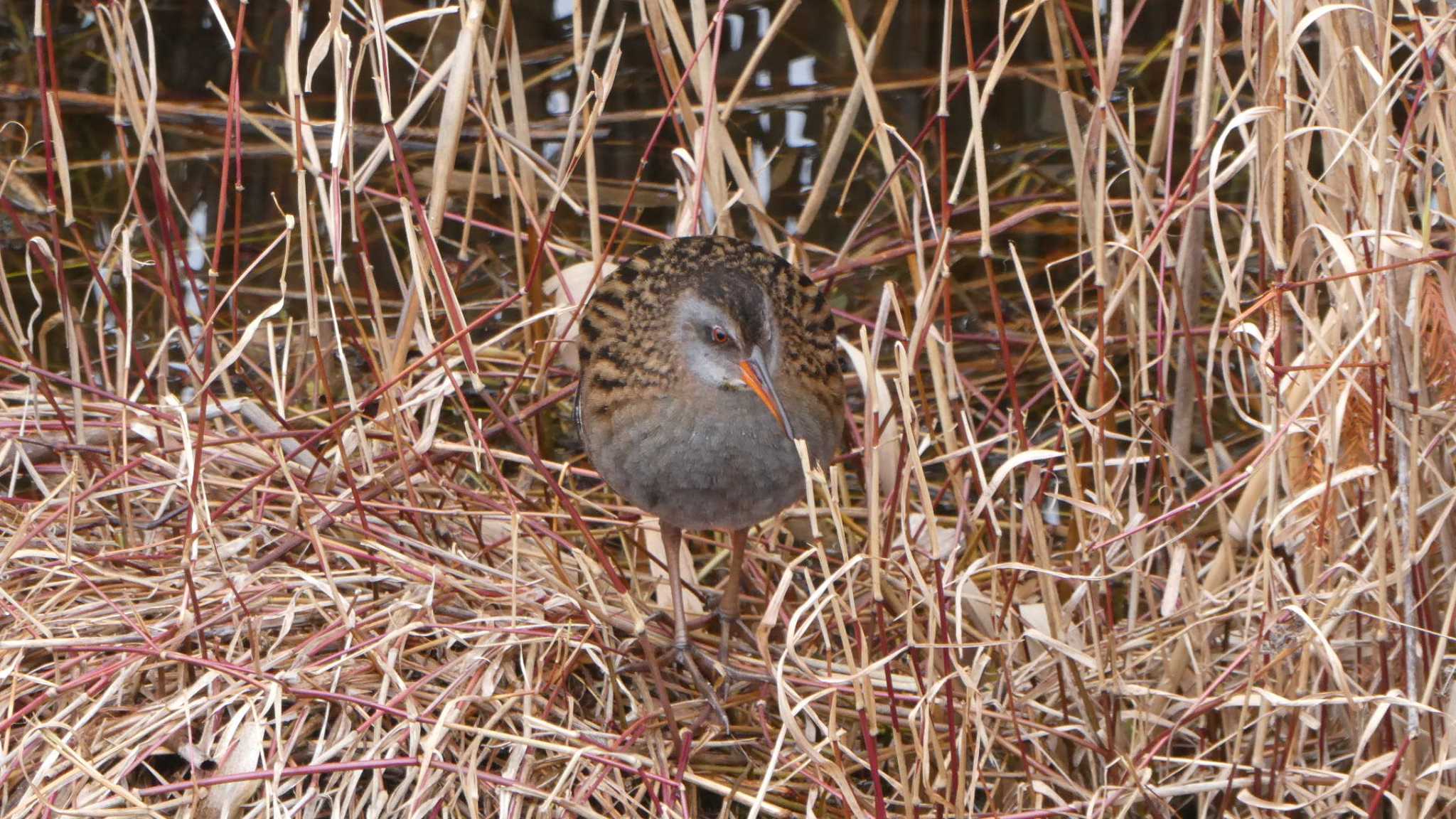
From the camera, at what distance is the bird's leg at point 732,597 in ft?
10.5

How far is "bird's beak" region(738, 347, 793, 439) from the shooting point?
278cm

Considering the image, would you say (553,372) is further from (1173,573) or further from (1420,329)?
(1420,329)

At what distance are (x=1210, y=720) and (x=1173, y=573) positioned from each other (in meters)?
0.26

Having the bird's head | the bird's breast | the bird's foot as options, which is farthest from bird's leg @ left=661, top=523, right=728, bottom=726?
the bird's head

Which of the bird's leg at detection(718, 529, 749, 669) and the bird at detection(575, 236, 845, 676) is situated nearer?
the bird at detection(575, 236, 845, 676)

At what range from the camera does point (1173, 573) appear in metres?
2.93

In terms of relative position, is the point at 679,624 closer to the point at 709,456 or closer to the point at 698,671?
the point at 698,671

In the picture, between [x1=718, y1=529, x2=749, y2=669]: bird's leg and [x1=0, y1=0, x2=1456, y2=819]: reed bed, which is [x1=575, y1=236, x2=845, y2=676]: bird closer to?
[x1=718, y1=529, x2=749, y2=669]: bird's leg

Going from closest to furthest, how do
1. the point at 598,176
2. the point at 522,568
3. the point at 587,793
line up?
the point at 587,793, the point at 522,568, the point at 598,176

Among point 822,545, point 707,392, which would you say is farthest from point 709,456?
point 822,545

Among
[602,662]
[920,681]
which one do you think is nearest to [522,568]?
[602,662]

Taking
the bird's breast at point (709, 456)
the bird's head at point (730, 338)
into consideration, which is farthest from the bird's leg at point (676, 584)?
the bird's head at point (730, 338)

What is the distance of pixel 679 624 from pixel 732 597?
173 mm

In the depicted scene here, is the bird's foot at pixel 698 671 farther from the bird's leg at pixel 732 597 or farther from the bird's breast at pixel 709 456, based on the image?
the bird's breast at pixel 709 456
